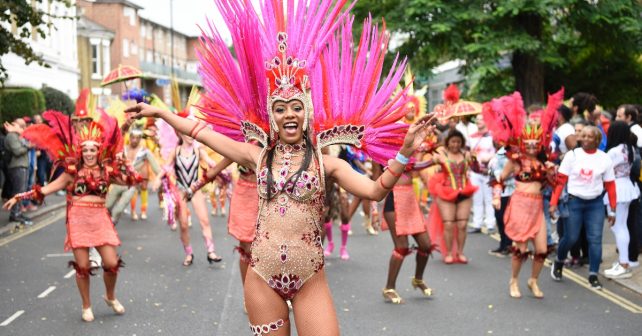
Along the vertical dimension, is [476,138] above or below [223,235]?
above

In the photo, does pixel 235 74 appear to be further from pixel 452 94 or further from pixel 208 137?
pixel 452 94

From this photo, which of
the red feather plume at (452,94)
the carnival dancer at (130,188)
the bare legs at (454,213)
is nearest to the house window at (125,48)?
the carnival dancer at (130,188)

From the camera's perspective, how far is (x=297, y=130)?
4641 millimetres

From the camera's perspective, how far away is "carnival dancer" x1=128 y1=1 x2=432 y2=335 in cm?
452

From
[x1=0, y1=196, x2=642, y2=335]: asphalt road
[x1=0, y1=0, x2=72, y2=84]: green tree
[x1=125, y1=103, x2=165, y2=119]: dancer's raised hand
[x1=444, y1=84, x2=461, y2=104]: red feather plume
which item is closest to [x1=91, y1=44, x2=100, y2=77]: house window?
[x1=0, y1=0, x2=72, y2=84]: green tree

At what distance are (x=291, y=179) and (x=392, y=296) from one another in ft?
13.8

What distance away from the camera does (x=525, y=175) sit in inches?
340

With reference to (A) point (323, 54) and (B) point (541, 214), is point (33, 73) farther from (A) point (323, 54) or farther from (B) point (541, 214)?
(A) point (323, 54)

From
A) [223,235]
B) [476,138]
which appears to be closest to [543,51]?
[476,138]

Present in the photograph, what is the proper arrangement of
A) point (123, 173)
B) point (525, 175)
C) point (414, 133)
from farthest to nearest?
1. point (525, 175)
2. point (123, 173)
3. point (414, 133)

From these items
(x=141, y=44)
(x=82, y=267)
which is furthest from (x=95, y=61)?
(x=82, y=267)

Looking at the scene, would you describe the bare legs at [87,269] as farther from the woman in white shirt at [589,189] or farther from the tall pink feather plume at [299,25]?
the woman in white shirt at [589,189]

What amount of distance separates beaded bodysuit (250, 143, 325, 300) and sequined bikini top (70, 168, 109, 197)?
3.49 meters

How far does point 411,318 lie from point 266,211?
3570 mm
